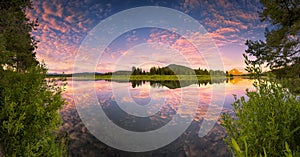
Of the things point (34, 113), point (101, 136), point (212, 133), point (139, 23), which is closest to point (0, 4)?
point (34, 113)

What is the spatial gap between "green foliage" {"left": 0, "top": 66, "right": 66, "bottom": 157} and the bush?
17.1 feet

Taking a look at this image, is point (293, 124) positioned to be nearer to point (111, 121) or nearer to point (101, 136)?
point (101, 136)

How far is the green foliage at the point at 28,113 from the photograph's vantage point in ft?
16.9

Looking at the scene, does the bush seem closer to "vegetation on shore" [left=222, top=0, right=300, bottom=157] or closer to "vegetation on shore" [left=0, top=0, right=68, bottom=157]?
"vegetation on shore" [left=222, top=0, right=300, bottom=157]

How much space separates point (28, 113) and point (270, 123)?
604 centimetres

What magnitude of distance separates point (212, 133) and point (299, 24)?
32.5ft

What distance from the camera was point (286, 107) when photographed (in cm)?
305

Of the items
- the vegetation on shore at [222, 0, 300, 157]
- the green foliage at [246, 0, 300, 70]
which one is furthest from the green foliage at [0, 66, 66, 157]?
the green foliage at [246, 0, 300, 70]

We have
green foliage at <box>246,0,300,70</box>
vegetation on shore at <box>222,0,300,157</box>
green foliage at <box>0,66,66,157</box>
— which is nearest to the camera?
vegetation on shore at <box>222,0,300,157</box>

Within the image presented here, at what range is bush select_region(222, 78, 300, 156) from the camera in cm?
270

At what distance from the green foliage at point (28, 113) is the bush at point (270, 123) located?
520 cm

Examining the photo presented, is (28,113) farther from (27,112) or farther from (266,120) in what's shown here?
(266,120)

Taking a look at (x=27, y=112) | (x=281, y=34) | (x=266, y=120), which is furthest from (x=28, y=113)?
(x=281, y=34)

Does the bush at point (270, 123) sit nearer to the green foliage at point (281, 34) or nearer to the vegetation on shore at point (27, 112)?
the vegetation on shore at point (27, 112)
